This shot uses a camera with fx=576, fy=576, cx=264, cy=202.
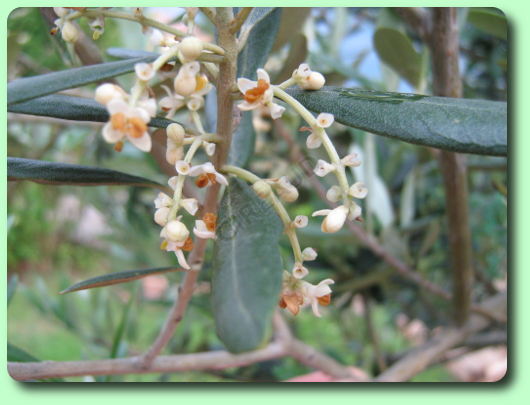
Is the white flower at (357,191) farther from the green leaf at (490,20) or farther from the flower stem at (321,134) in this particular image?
the green leaf at (490,20)

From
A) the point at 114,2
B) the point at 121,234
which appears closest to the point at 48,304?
the point at 121,234

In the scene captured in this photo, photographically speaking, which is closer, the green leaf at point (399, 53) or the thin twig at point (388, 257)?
the green leaf at point (399, 53)

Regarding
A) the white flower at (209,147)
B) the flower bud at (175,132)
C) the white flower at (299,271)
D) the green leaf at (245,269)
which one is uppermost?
the flower bud at (175,132)

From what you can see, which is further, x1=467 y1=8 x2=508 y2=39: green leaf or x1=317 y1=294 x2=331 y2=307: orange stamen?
x1=467 y1=8 x2=508 y2=39: green leaf

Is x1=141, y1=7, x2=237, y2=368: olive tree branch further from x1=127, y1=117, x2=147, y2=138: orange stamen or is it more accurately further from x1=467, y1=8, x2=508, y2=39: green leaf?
x1=467, y1=8, x2=508, y2=39: green leaf

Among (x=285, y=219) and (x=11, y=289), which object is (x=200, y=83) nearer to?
(x=285, y=219)

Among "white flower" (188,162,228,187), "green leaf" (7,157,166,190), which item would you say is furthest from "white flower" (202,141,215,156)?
"green leaf" (7,157,166,190)

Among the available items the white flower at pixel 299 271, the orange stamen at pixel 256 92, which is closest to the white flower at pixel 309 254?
the white flower at pixel 299 271
